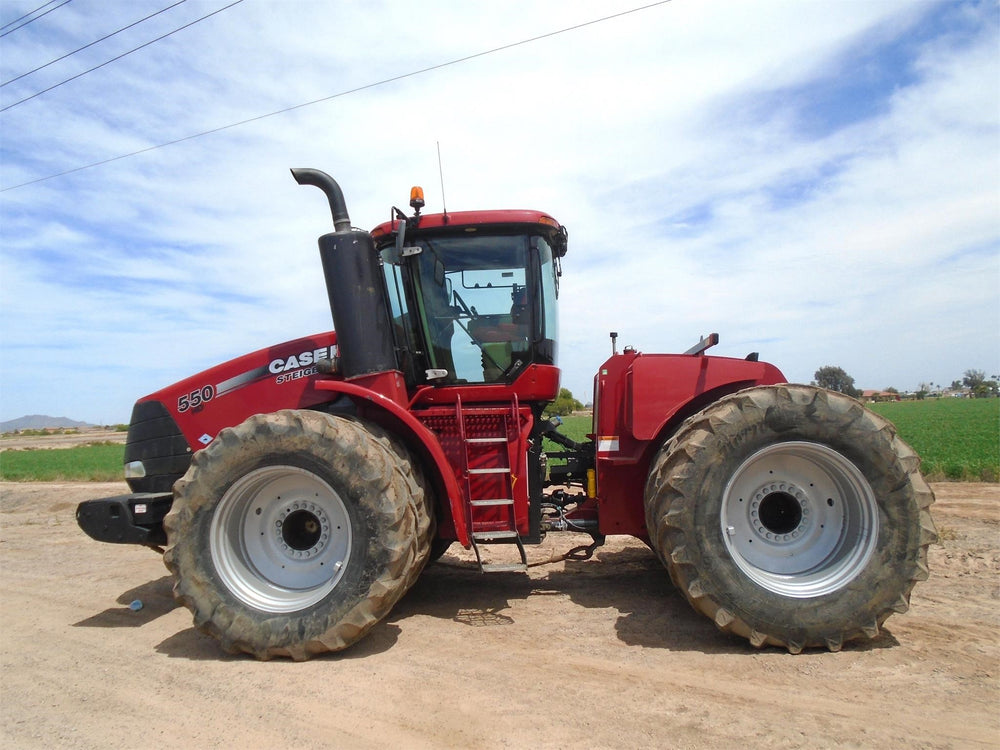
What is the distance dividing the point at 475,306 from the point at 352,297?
0.92 m

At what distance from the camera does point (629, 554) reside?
253 inches

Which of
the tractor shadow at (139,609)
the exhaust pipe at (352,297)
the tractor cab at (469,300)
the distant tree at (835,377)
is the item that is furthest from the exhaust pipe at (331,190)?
the distant tree at (835,377)

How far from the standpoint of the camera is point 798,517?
167 inches

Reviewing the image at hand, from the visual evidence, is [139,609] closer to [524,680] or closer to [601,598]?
[524,680]

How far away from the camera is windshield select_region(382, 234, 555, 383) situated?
4918 millimetres

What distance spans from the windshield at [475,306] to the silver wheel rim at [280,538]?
51.2 inches

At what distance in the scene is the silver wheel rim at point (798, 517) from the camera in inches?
157

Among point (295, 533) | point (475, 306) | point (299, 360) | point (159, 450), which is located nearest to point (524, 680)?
point (295, 533)

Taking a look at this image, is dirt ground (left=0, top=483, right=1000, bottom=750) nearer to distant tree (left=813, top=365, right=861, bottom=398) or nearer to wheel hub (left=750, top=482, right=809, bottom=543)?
wheel hub (left=750, top=482, right=809, bottom=543)

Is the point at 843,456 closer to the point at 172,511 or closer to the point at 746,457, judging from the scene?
the point at 746,457

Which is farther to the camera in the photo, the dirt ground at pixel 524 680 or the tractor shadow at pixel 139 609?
the tractor shadow at pixel 139 609

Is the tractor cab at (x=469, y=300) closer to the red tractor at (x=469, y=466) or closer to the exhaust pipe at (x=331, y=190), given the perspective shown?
the red tractor at (x=469, y=466)

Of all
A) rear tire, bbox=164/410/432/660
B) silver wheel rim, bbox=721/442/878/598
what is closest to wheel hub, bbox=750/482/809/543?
silver wheel rim, bbox=721/442/878/598

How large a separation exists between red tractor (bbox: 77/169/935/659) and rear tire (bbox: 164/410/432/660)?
0.01 metres
